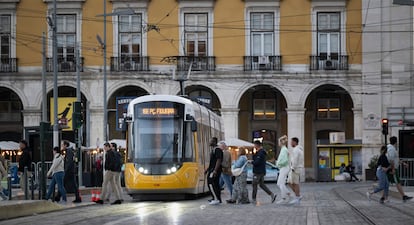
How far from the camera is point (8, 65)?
53.1 m

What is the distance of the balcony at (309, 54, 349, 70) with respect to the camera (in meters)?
52.6

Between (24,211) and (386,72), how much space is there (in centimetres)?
3583

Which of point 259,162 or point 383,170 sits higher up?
point 259,162

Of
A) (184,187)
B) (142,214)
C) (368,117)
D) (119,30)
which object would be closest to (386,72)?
(368,117)

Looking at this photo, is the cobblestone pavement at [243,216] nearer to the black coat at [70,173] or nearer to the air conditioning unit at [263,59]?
the black coat at [70,173]

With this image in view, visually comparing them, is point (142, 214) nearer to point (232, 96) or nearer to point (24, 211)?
point (24, 211)

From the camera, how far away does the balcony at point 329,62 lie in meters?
52.6

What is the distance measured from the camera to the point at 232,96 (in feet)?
174

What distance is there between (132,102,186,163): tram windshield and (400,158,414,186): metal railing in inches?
604

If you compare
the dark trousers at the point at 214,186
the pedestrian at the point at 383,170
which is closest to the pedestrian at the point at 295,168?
the dark trousers at the point at 214,186

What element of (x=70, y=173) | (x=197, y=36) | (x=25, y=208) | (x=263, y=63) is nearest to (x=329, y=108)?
(x=263, y=63)

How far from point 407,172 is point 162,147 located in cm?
1644

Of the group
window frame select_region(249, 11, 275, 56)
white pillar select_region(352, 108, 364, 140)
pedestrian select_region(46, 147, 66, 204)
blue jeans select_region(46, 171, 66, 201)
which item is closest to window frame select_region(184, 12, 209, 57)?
window frame select_region(249, 11, 275, 56)

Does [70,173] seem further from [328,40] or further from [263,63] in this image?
[328,40]
